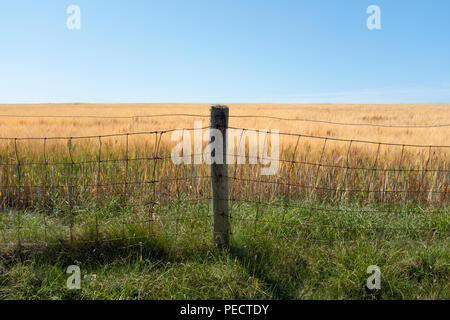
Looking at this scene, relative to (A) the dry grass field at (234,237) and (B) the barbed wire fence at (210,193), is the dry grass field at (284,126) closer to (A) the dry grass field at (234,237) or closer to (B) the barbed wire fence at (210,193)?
(B) the barbed wire fence at (210,193)

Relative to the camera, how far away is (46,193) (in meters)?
4.32

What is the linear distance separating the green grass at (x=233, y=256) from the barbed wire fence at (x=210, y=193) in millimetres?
22

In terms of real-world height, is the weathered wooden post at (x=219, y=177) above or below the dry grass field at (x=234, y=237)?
above

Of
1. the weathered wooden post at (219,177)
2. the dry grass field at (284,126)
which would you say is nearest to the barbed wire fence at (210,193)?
the weathered wooden post at (219,177)

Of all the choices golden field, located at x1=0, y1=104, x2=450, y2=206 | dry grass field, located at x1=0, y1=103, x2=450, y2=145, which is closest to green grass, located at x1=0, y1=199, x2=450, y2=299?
golden field, located at x1=0, y1=104, x2=450, y2=206

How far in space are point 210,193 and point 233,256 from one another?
1.60 metres

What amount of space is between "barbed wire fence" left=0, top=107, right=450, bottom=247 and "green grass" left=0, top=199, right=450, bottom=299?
0.07 feet

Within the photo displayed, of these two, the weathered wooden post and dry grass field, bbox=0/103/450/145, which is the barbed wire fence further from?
dry grass field, bbox=0/103/450/145

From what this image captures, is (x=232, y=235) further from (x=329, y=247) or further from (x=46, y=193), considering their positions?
(x=46, y=193)

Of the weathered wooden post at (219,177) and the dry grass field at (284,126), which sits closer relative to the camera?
the weathered wooden post at (219,177)

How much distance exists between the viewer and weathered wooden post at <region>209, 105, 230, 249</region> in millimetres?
2863

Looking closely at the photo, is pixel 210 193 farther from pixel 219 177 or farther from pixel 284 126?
pixel 284 126

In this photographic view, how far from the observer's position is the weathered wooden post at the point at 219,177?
9.39 feet
